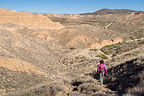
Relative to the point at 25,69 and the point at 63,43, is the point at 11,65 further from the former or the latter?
the point at 63,43

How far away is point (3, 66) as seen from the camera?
37.7 ft

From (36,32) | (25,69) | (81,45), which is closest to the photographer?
(25,69)

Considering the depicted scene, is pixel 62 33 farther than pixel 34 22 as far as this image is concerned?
No

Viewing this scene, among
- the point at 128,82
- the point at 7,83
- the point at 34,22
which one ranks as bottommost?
the point at 7,83

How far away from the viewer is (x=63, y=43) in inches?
1585

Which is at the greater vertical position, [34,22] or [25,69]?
[34,22]

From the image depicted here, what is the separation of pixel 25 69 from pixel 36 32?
34.8 metres

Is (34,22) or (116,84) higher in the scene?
(34,22)

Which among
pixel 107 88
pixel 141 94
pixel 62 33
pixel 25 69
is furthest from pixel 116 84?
pixel 62 33

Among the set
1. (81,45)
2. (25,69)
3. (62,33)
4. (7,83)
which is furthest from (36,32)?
(7,83)

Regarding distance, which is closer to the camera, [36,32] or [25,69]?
[25,69]

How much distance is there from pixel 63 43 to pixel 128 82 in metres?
33.9

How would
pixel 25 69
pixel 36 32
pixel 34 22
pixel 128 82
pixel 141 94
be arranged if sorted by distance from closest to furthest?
pixel 141 94 → pixel 128 82 → pixel 25 69 → pixel 36 32 → pixel 34 22

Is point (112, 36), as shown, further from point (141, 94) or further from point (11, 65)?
point (141, 94)
